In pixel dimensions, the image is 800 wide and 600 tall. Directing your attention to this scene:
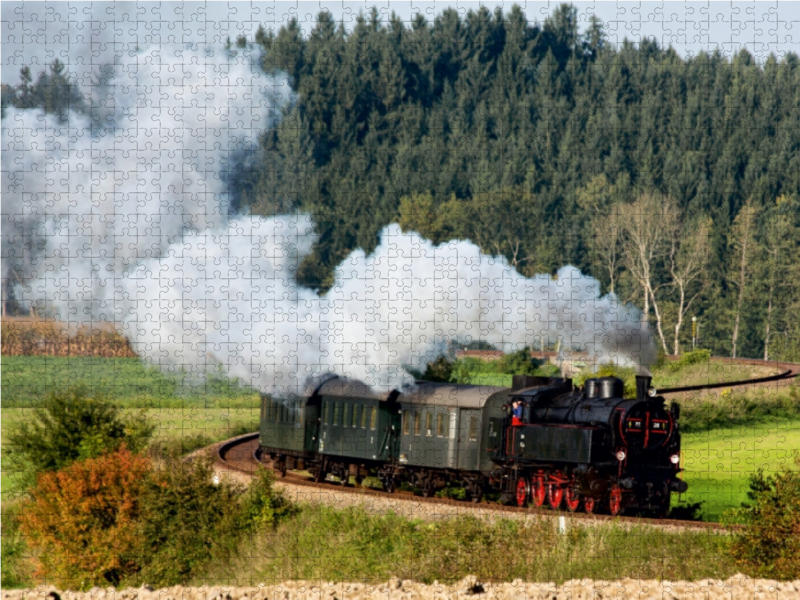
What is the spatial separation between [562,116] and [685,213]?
2019 centimetres

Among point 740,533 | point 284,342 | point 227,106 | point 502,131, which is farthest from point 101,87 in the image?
point 740,533

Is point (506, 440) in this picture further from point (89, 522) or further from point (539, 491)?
point (89, 522)

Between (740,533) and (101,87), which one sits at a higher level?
(101,87)

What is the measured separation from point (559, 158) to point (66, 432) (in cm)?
7974

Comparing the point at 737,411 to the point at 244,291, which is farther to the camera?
the point at 737,411

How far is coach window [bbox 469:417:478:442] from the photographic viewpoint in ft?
96.2

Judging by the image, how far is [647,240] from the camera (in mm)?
90875

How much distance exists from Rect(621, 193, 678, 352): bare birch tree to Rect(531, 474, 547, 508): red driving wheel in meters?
61.2

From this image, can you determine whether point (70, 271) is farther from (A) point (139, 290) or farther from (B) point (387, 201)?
(B) point (387, 201)

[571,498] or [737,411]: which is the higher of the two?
[571,498]

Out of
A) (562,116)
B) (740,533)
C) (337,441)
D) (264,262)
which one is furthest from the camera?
(562,116)

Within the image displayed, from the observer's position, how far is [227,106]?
86.7 meters

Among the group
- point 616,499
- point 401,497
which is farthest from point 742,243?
point 616,499

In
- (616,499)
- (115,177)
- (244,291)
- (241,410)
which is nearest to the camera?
(616,499)
